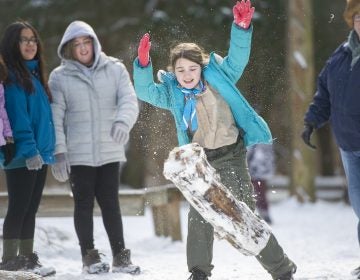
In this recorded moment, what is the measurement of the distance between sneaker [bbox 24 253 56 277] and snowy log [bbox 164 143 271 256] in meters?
1.46

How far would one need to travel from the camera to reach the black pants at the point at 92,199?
18.1ft

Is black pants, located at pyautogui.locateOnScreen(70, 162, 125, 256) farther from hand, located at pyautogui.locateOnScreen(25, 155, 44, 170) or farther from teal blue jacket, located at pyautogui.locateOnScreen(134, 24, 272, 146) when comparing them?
teal blue jacket, located at pyautogui.locateOnScreen(134, 24, 272, 146)

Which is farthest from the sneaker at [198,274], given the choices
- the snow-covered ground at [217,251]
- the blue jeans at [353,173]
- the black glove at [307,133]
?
the black glove at [307,133]

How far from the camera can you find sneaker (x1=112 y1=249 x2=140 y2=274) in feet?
17.9

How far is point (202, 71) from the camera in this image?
15.6 ft

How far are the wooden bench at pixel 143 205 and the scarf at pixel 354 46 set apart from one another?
2788 mm

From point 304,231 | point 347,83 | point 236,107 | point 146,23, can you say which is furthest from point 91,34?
point 146,23

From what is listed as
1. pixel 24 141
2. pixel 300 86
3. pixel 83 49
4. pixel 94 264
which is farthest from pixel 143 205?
pixel 300 86

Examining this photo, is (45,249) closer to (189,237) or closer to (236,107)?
(189,237)

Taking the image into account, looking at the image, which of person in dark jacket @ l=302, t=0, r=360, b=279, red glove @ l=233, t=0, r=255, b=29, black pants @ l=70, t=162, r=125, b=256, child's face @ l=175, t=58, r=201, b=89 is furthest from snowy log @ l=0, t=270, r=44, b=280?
person in dark jacket @ l=302, t=0, r=360, b=279

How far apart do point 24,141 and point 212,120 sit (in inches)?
56.2

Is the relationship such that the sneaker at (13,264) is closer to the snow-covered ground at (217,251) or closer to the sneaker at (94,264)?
the snow-covered ground at (217,251)

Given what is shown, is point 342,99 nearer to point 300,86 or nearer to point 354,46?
point 354,46

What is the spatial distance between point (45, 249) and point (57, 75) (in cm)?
184
